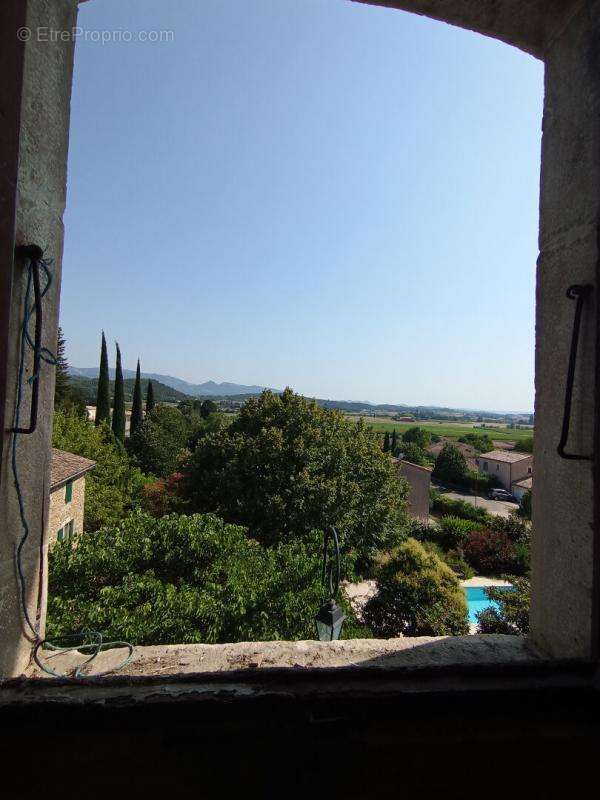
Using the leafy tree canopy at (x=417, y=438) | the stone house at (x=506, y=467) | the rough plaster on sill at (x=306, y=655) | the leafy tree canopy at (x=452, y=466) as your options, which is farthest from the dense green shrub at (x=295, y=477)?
the leafy tree canopy at (x=417, y=438)

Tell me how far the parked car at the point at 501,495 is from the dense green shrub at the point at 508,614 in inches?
1227

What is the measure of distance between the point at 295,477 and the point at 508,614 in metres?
6.38

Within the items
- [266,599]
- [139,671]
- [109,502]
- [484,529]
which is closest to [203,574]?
[266,599]

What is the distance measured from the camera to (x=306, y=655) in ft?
5.12

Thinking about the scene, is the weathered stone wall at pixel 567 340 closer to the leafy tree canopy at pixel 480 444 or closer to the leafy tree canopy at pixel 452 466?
the leafy tree canopy at pixel 452 466

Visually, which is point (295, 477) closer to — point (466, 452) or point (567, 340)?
point (567, 340)

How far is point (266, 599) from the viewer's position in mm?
5445

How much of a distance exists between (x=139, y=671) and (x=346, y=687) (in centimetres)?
84

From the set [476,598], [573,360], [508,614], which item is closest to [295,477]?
[508,614]

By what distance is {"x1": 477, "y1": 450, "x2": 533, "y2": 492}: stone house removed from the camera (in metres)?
40.5

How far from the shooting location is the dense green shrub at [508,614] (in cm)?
919

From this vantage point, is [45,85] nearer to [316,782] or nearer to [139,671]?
[139,671]

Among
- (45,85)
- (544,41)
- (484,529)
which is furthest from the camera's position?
(484,529)

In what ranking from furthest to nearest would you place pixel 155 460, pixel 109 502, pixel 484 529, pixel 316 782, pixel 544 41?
pixel 155 460
pixel 484 529
pixel 109 502
pixel 544 41
pixel 316 782
